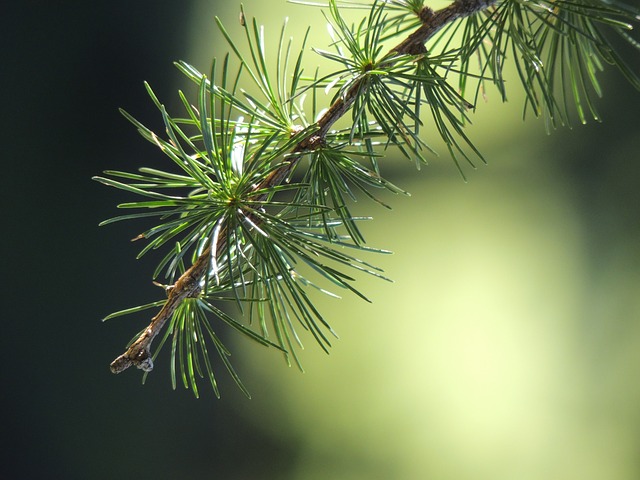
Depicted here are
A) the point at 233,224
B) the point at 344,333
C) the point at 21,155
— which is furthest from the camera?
the point at 344,333

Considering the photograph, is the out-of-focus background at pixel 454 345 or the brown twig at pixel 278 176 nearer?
the brown twig at pixel 278 176

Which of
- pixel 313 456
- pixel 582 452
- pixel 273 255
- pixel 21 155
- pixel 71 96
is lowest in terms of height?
pixel 313 456

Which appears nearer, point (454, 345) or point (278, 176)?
point (278, 176)

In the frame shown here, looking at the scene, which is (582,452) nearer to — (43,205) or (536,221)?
(536,221)

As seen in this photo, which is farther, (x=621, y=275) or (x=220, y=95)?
(x=621, y=275)

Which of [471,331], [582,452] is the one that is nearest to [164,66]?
[471,331]

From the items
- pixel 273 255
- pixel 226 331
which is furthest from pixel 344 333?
pixel 273 255

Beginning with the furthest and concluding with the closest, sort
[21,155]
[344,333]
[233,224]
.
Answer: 1. [344,333]
2. [21,155]
3. [233,224]

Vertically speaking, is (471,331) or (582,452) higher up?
(471,331)
